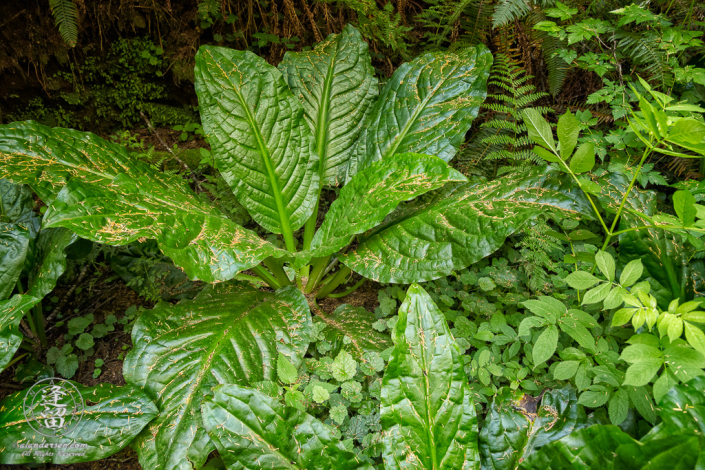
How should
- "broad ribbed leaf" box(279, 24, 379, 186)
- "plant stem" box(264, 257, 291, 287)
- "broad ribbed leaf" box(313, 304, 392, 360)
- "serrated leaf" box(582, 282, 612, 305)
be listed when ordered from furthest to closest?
1. "broad ribbed leaf" box(279, 24, 379, 186)
2. "plant stem" box(264, 257, 291, 287)
3. "broad ribbed leaf" box(313, 304, 392, 360)
4. "serrated leaf" box(582, 282, 612, 305)

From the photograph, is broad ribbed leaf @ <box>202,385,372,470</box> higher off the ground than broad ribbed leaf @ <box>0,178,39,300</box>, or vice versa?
broad ribbed leaf @ <box>0,178,39,300</box>

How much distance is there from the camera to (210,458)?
1.53 metres

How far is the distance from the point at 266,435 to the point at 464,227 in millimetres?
1033

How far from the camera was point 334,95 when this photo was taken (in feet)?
7.27

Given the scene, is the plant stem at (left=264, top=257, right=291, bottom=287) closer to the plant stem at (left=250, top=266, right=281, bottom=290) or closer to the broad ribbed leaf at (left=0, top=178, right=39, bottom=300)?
the plant stem at (left=250, top=266, right=281, bottom=290)

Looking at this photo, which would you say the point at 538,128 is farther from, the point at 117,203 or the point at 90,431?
the point at 90,431

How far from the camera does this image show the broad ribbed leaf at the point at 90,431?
51.1 inches

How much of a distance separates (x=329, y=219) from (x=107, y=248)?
1356 millimetres

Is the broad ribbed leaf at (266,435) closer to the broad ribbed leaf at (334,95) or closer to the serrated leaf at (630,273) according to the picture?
the serrated leaf at (630,273)

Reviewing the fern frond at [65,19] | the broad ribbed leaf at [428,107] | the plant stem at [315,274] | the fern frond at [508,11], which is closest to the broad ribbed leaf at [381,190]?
the plant stem at [315,274]

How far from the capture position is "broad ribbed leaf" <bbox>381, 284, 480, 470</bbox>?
3.70 ft

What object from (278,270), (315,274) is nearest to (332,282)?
(315,274)

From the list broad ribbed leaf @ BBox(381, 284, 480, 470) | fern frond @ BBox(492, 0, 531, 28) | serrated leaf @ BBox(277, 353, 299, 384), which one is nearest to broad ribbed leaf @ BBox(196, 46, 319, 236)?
serrated leaf @ BBox(277, 353, 299, 384)

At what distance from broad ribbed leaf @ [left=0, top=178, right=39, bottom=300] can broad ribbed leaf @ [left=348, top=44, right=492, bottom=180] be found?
1.62 meters
